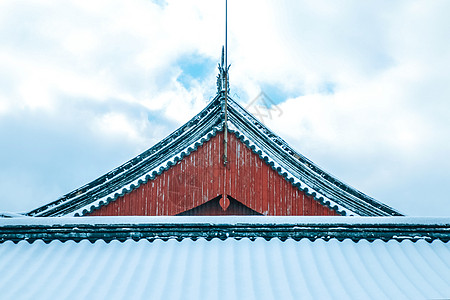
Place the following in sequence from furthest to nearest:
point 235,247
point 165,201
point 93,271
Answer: point 165,201, point 235,247, point 93,271

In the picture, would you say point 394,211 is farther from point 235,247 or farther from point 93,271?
point 93,271

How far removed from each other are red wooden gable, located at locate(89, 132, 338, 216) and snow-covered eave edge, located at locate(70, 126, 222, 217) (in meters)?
0.10

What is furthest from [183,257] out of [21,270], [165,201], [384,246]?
[165,201]

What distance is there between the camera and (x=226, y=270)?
429 centimetres

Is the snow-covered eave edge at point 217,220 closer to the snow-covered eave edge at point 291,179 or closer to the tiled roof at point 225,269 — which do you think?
the tiled roof at point 225,269

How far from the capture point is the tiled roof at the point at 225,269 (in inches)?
158

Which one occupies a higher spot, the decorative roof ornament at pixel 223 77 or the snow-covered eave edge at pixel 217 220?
the decorative roof ornament at pixel 223 77

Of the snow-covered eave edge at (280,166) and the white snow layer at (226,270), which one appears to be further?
the snow-covered eave edge at (280,166)

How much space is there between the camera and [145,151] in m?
9.70

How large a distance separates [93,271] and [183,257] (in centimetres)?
95

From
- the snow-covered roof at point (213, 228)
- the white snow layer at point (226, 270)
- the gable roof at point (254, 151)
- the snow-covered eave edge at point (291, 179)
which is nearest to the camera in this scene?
the white snow layer at point (226, 270)

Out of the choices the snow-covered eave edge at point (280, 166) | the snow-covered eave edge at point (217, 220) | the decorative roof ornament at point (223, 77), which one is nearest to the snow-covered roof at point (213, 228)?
the snow-covered eave edge at point (217, 220)

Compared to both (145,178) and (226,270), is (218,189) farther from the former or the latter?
(226,270)

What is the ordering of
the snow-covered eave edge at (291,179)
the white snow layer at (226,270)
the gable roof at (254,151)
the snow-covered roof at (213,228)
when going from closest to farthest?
the white snow layer at (226,270)
the snow-covered roof at (213,228)
the snow-covered eave edge at (291,179)
the gable roof at (254,151)
